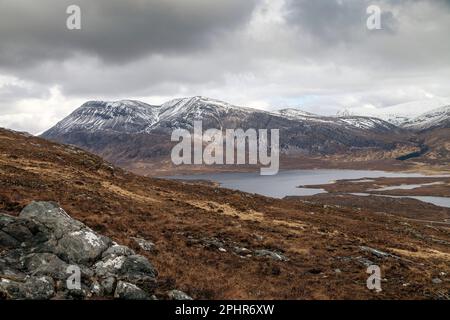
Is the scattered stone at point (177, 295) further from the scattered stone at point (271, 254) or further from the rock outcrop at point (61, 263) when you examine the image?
the scattered stone at point (271, 254)

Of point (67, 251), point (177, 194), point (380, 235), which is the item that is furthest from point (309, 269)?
point (177, 194)

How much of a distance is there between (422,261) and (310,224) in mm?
11741

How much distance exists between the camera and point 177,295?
17469 millimetres

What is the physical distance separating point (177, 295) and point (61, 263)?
539 cm

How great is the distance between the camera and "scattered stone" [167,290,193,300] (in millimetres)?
17328

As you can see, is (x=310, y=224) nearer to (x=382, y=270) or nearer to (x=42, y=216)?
(x=382, y=270)

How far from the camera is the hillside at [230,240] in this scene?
69.2 ft

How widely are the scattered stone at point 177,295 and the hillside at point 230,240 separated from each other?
0.50m

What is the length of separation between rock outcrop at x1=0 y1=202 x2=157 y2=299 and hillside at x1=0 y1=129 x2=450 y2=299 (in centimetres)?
166
